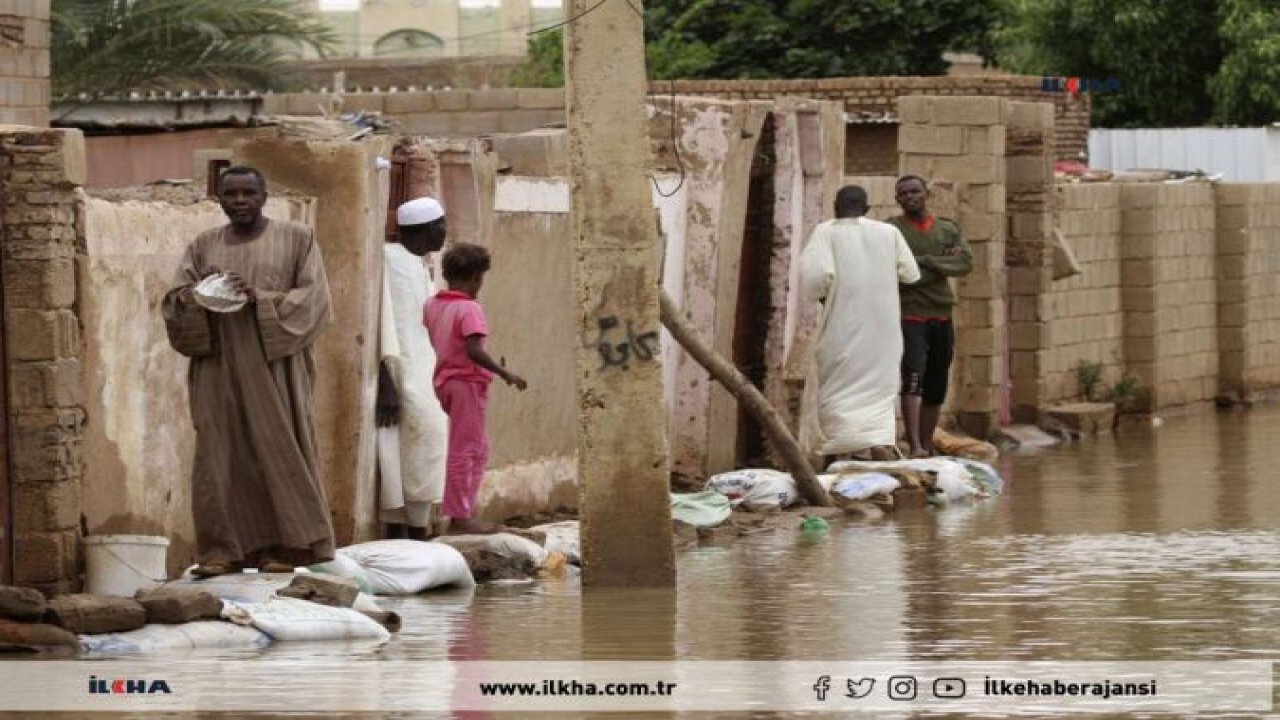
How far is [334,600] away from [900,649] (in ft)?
6.38

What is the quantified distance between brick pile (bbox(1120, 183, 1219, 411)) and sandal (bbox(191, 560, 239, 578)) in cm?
1313

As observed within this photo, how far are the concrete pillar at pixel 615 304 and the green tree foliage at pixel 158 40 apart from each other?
15.2 m

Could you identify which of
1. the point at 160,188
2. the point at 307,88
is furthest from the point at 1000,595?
the point at 307,88

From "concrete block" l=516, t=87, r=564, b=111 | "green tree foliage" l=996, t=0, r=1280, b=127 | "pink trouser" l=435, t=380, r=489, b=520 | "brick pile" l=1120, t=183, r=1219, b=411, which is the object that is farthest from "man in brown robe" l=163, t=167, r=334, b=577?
"green tree foliage" l=996, t=0, r=1280, b=127

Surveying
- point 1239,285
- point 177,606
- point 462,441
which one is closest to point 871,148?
point 1239,285

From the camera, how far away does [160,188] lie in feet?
39.9

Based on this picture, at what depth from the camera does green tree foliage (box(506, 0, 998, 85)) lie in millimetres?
37344

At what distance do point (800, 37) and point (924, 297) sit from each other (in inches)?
820

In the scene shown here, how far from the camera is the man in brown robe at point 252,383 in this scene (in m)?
10.7

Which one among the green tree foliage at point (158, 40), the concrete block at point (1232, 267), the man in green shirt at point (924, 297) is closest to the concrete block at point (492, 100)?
the green tree foliage at point (158, 40)

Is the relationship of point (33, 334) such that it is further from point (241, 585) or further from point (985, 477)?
point (985, 477)

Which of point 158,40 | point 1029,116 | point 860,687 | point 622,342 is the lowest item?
point 860,687

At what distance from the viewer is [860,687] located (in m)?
8.72

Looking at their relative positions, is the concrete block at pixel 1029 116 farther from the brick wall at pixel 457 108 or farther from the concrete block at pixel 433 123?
the concrete block at pixel 433 123
